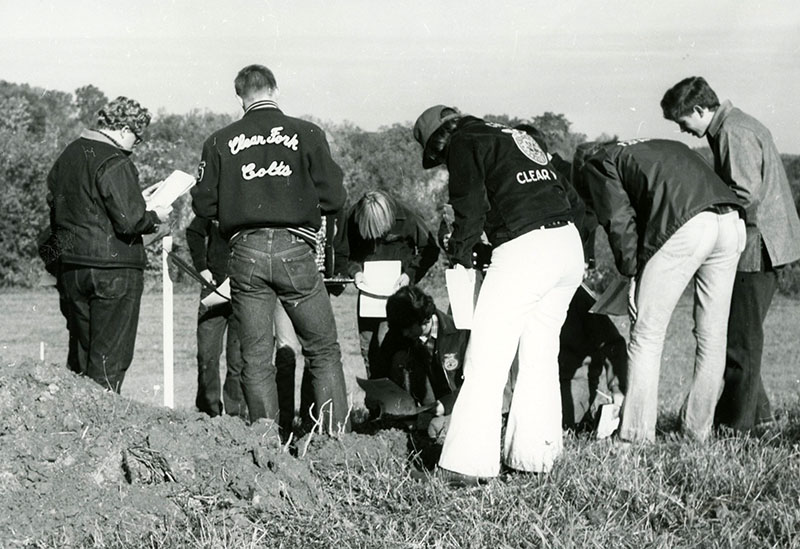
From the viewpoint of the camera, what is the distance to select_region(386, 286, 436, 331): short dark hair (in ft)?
22.6

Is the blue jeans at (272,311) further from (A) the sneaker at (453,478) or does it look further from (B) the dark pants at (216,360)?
(B) the dark pants at (216,360)

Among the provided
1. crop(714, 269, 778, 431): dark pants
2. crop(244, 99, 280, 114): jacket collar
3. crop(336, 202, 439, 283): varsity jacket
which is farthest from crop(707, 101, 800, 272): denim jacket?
crop(244, 99, 280, 114): jacket collar

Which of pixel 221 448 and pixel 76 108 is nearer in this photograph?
pixel 221 448

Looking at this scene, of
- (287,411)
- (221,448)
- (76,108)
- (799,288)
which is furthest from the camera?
(76,108)

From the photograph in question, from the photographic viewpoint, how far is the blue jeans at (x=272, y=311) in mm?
5566

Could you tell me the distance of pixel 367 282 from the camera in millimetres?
7312

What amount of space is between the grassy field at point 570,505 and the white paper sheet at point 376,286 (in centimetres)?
184

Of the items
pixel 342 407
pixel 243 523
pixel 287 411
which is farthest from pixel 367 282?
pixel 243 523

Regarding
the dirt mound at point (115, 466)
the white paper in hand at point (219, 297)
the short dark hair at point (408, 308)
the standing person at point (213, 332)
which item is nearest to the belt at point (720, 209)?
the short dark hair at point (408, 308)

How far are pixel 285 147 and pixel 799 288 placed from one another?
19244 millimetres

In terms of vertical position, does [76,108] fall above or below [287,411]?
above

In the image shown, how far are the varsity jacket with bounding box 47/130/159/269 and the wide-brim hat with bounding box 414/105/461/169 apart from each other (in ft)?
6.39

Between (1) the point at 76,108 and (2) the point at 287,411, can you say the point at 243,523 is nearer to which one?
(2) the point at 287,411

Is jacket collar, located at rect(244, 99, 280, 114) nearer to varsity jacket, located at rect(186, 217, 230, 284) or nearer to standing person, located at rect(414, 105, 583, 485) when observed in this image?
standing person, located at rect(414, 105, 583, 485)
